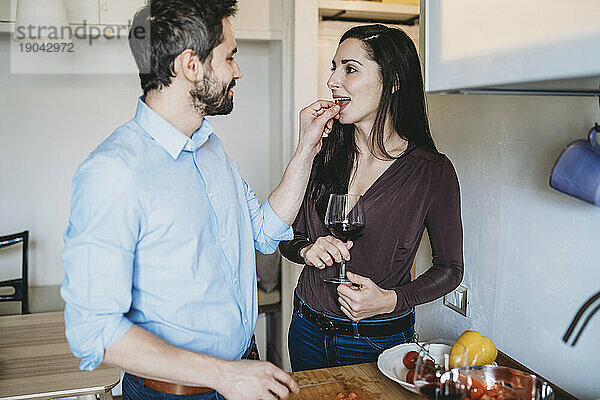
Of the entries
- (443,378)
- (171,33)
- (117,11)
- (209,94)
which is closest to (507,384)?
(443,378)

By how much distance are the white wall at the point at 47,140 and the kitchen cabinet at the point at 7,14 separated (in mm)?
365

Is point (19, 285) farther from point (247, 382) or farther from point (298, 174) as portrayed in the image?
point (247, 382)

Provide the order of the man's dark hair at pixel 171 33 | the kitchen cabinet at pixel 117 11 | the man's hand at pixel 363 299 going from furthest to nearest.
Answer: the kitchen cabinet at pixel 117 11, the man's hand at pixel 363 299, the man's dark hair at pixel 171 33

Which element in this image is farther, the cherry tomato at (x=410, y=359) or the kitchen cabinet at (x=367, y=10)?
the kitchen cabinet at (x=367, y=10)

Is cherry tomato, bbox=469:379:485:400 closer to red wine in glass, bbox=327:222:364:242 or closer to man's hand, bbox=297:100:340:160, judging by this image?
red wine in glass, bbox=327:222:364:242

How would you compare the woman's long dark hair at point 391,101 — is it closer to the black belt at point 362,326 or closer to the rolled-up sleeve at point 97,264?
the black belt at point 362,326

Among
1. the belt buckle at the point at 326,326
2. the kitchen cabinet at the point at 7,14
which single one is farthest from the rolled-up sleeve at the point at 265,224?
the kitchen cabinet at the point at 7,14

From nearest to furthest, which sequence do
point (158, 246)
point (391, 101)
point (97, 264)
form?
1. point (97, 264)
2. point (158, 246)
3. point (391, 101)

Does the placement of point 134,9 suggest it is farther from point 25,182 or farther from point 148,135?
point 148,135

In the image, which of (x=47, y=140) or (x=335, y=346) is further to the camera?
(x=47, y=140)

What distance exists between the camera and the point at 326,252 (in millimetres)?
1574

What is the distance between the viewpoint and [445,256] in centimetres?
159

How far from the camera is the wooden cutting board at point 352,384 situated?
1278 millimetres

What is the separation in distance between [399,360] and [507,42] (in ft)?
2.61
